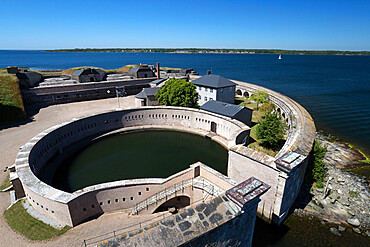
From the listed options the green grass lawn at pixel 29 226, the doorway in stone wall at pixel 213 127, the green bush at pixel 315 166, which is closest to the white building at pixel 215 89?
the doorway in stone wall at pixel 213 127

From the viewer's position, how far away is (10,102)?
41.8 meters

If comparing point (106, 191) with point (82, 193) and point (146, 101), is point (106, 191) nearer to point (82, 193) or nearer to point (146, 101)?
point (82, 193)

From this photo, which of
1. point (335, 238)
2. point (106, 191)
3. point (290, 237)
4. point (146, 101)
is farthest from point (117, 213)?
point (146, 101)

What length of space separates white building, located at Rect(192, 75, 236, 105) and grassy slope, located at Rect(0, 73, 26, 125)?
38.7 m

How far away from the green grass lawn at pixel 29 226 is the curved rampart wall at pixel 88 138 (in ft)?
2.92

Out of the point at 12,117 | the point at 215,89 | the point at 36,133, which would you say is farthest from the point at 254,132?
the point at 12,117

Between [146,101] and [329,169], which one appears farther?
[146,101]

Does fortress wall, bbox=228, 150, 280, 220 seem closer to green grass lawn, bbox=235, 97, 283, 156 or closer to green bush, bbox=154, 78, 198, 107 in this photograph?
green grass lawn, bbox=235, 97, 283, 156

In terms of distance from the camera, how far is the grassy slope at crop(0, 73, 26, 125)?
39897 millimetres

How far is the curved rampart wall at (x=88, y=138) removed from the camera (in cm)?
1806

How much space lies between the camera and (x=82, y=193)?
18.1m

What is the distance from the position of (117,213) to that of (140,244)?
560 inches

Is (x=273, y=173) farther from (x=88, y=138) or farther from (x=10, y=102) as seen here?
(x=10, y=102)

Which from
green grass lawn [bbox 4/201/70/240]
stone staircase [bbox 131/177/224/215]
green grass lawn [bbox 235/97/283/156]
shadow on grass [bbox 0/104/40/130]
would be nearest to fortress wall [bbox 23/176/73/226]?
green grass lawn [bbox 4/201/70/240]
